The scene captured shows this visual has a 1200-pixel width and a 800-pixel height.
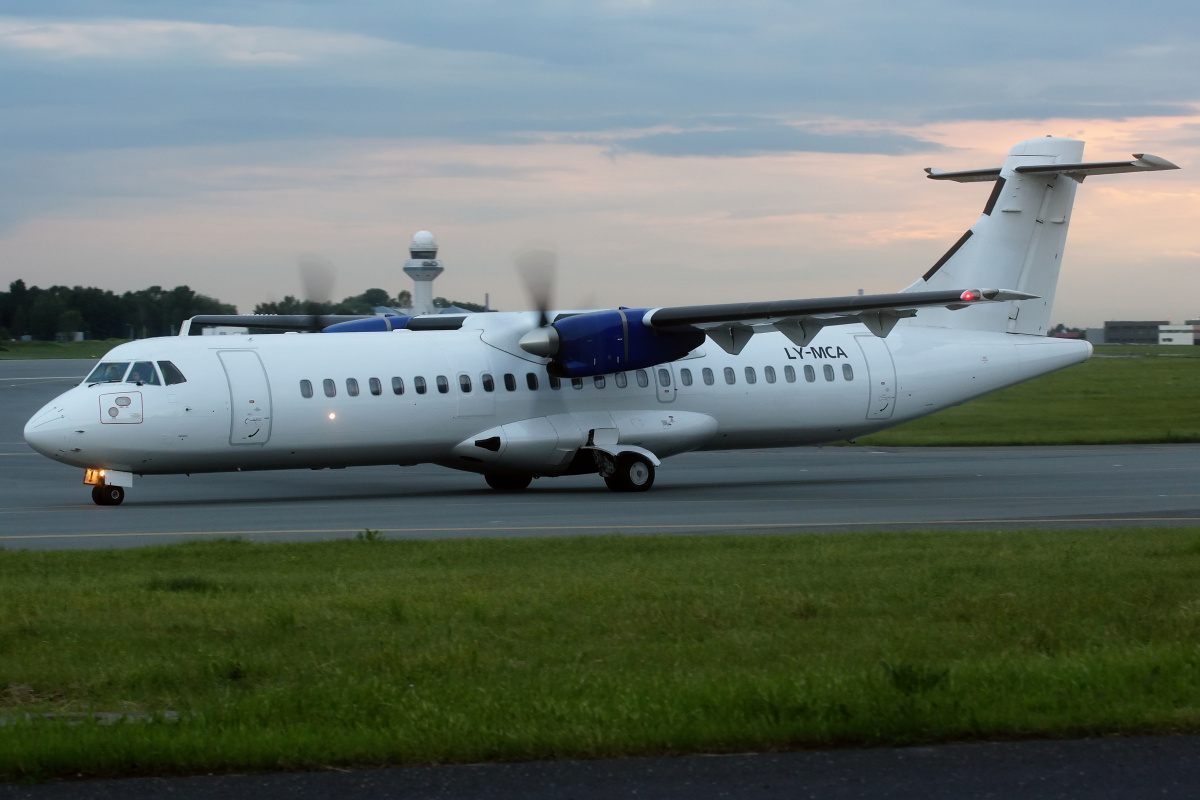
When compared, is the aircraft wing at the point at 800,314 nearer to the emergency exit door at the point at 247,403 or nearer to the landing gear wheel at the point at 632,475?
the landing gear wheel at the point at 632,475

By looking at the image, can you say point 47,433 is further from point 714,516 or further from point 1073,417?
point 1073,417

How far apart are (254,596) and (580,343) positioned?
12.0 m

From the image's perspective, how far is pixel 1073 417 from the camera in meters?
42.4

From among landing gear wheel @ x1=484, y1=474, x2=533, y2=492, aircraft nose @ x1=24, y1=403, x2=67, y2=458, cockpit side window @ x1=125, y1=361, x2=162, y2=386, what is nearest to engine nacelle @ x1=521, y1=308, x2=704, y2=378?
landing gear wheel @ x1=484, y1=474, x2=533, y2=492

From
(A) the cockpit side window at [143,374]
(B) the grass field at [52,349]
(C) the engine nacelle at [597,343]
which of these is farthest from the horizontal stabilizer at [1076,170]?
(B) the grass field at [52,349]

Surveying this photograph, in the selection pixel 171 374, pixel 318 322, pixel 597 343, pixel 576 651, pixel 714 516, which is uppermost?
pixel 318 322

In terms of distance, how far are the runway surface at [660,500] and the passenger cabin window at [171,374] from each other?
189 centimetres

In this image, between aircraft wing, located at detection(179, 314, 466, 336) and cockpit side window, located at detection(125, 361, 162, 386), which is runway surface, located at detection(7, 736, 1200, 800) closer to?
cockpit side window, located at detection(125, 361, 162, 386)

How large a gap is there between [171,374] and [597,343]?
6752 millimetres

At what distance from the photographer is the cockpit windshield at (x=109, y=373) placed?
1950cm

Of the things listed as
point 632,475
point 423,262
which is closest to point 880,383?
point 632,475

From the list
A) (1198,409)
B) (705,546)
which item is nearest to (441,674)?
(705,546)

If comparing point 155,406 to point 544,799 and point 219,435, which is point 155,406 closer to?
point 219,435

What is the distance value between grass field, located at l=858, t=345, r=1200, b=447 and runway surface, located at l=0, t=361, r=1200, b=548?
13.4 ft
